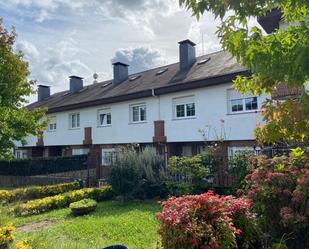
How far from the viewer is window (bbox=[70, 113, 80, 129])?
84.1ft

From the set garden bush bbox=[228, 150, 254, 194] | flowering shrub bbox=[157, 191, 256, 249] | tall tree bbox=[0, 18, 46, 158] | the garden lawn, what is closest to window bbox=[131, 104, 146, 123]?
tall tree bbox=[0, 18, 46, 158]

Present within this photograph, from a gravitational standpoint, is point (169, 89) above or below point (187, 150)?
above

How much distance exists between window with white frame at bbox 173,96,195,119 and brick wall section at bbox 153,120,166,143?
3.68 ft

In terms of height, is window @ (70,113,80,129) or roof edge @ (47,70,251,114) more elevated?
roof edge @ (47,70,251,114)

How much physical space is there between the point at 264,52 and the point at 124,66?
984 inches

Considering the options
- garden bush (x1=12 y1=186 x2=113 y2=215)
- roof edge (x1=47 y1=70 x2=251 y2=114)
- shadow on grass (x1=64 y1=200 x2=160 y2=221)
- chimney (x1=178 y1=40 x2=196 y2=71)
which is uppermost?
chimney (x1=178 y1=40 x2=196 y2=71)

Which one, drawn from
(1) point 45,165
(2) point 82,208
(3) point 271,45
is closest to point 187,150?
(1) point 45,165

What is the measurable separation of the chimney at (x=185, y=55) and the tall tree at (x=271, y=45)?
1811cm

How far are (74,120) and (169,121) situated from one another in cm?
1008

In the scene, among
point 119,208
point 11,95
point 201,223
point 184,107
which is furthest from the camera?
point 184,107

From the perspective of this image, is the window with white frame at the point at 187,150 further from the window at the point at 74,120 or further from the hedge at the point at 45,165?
the window at the point at 74,120

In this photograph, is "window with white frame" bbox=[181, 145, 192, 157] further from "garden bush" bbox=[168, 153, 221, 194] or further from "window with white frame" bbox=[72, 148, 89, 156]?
"window with white frame" bbox=[72, 148, 89, 156]

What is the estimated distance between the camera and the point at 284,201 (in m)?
5.41

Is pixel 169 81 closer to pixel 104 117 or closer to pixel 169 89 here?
pixel 169 89
